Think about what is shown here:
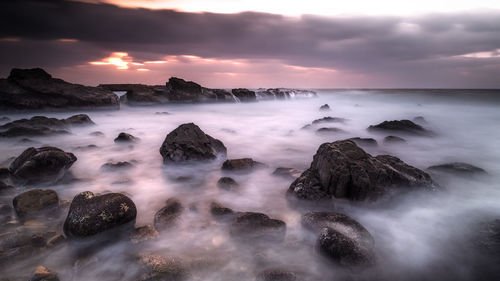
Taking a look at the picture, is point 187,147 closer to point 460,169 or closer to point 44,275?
point 44,275

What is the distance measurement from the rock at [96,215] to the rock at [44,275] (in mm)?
586

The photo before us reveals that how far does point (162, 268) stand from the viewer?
2.27 metres

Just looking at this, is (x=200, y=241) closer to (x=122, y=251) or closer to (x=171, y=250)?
(x=171, y=250)

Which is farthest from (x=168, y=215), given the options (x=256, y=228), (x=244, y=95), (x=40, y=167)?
→ (x=244, y=95)

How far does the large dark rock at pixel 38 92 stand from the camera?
14.1m

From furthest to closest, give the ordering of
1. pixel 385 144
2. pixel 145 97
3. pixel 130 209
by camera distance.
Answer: pixel 145 97 < pixel 385 144 < pixel 130 209

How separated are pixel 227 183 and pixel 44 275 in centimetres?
256

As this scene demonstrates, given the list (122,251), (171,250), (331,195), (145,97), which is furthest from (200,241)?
(145,97)

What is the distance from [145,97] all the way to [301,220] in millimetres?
20669

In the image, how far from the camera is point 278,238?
280 centimetres

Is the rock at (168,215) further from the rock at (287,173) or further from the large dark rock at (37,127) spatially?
the large dark rock at (37,127)

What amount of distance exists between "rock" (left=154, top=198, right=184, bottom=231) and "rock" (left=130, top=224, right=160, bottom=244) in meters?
0.10

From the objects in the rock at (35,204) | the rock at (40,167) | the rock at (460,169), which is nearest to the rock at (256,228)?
the rock at (35,204)

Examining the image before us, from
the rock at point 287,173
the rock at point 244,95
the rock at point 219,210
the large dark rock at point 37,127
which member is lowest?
the rock at point 219,210
